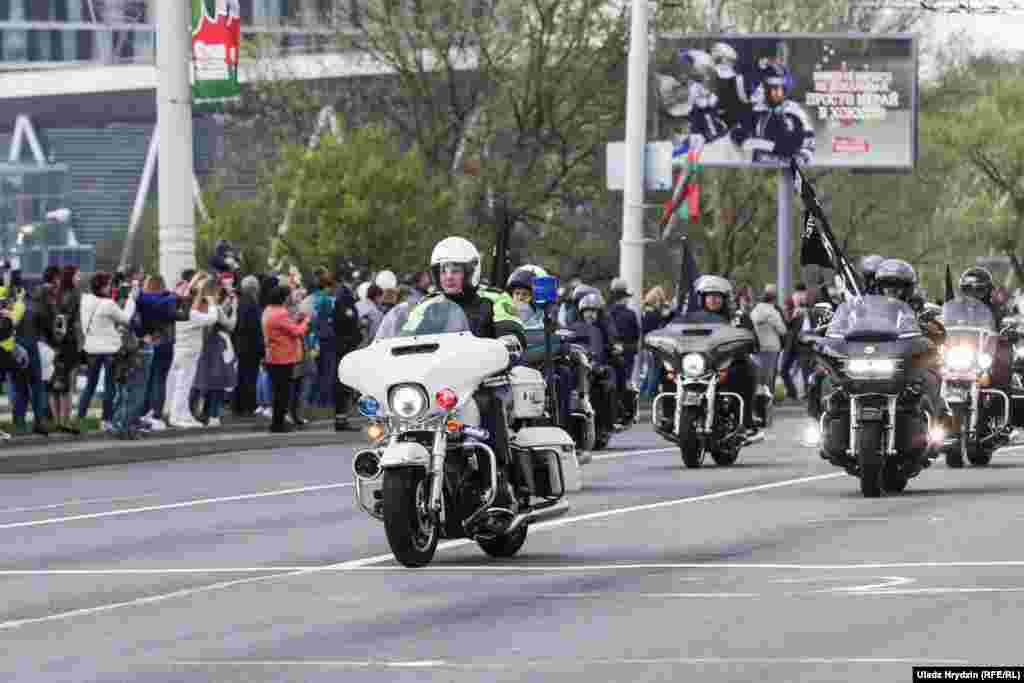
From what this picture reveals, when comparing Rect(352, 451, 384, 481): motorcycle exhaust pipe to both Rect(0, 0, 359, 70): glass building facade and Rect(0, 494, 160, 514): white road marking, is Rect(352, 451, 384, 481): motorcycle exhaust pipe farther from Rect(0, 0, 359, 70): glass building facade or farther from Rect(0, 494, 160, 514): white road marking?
Rect(0, 0, 359, 70): glass building facade

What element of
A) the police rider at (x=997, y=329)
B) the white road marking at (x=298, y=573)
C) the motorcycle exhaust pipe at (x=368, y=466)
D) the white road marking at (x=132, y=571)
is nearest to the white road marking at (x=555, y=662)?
the white road marking at (x=298, y=573)

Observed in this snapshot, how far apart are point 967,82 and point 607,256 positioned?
17.1 m

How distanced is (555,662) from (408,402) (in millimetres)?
3885

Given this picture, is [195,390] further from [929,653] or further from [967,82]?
[967,82]

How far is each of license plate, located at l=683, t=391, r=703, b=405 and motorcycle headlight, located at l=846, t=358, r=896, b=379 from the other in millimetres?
4120

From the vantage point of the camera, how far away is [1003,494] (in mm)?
19969

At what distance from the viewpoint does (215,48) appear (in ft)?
100

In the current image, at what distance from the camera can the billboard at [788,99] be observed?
2109 inches

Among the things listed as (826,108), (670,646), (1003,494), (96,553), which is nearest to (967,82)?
(826,108)

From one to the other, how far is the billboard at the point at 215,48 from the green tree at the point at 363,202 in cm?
2289

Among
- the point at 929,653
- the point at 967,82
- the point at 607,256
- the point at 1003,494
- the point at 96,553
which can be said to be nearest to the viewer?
the point at 929,653

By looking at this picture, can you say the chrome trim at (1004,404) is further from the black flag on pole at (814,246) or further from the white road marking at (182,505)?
the white road marking at (182,505)

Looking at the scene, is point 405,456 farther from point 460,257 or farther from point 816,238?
point 816,238

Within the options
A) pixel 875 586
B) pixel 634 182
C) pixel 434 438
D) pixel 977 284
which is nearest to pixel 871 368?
pixel 977 284
